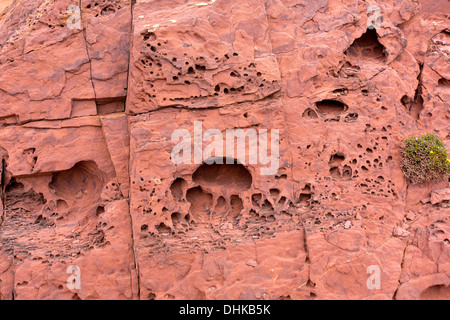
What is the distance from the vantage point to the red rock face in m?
5.96

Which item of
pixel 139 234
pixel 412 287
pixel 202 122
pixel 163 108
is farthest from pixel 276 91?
pixel 412 287

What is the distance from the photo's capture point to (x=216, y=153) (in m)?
6.05

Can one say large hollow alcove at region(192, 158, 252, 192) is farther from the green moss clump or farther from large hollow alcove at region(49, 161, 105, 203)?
the green moss clump

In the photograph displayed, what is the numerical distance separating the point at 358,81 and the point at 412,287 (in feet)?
11.4

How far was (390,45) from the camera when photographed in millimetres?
6852

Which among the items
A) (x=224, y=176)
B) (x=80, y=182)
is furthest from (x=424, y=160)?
(x=80, y=182)

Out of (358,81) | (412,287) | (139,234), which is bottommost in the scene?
(412,287)

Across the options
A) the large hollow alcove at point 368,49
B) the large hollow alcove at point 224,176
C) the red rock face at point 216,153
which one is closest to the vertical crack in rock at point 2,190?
the red rock face at point 216,153

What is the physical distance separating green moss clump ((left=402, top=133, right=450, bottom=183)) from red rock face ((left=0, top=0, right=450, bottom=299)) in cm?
17

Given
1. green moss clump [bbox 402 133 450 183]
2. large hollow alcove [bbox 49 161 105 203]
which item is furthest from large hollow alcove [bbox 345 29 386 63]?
large hollow alcove [bbox 49 161 105 203]

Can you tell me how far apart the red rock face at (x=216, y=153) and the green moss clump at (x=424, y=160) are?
0.17 metres

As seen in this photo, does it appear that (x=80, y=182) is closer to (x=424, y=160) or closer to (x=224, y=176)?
(x=224, y=176)

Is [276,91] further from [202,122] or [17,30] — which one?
[17,30]

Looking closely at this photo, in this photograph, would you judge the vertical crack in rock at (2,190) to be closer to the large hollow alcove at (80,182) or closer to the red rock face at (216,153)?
the red rock face at (216,153)
